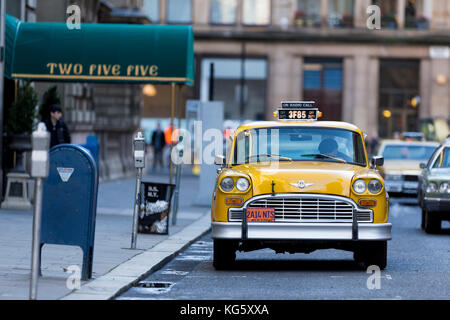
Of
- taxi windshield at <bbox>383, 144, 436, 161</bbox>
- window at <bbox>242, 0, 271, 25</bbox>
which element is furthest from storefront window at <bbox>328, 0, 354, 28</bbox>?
taxi windshield at <bbox>383, 144, 436, 161</bbox>

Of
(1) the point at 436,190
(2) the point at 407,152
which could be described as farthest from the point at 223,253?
(2) the point at 407,152

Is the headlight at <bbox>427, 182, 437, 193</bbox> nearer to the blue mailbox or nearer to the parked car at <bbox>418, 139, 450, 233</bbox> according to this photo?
the parked car at <bbox>418, 139, 450, 233</bbox>

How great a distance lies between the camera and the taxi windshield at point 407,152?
29.1 metres

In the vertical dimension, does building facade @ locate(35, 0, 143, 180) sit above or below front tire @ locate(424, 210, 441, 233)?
above

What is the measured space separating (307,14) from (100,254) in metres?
45.4

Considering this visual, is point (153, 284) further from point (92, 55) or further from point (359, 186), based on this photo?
point (92, 55)

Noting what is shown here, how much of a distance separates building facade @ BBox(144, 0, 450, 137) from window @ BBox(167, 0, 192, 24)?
5 centimetres

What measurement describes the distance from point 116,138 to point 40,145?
28302mm

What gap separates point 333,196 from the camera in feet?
→ 40.9

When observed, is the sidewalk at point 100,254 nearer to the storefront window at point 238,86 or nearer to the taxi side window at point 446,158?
the taxi side window at point 446,158

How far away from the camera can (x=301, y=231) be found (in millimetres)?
12336

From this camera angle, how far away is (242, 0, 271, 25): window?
57.7 m
